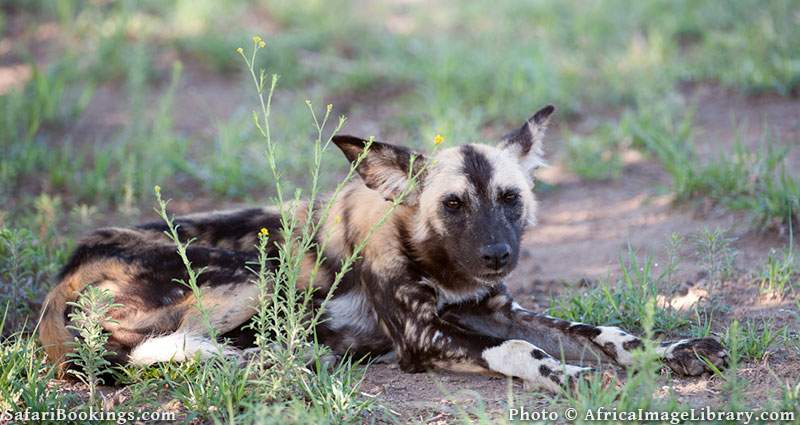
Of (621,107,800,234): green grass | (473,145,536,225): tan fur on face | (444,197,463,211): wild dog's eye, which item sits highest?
(473,145,536,225): tan fur on face

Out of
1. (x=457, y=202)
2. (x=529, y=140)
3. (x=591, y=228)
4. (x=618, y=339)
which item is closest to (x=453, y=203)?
(x=457, y=202)

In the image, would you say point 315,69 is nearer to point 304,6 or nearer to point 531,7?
point 304,6

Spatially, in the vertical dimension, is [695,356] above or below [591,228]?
above

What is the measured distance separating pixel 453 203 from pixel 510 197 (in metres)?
0.23

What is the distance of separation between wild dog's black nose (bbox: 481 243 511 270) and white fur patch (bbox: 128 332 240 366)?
93 cm

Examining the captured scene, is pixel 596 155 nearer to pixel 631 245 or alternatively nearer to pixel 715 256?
pixel 631 245

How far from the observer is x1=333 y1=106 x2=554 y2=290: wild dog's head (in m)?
3.24

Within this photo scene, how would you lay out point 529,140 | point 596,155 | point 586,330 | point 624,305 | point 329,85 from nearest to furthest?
point 586,330
point 624,305
point 529,140
point 596,155
point 329,85

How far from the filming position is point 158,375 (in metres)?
2.97

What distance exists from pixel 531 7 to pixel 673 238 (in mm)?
4314

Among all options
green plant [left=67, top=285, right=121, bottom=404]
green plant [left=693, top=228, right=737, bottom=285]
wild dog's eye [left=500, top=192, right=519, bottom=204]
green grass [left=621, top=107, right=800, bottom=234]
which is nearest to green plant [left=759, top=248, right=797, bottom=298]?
green plant [left=693, top=228, right=737, bottom=285]

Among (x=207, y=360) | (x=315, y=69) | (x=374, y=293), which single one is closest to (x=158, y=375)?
(x=207, y=360)

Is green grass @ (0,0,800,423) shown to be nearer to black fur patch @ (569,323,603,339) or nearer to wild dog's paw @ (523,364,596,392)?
black fur patch @ (569,323,603,339)

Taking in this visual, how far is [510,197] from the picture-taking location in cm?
338
